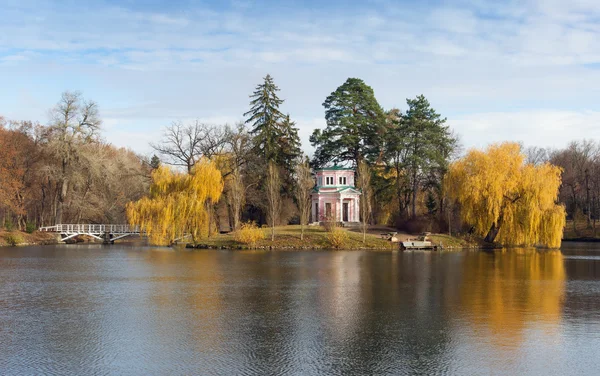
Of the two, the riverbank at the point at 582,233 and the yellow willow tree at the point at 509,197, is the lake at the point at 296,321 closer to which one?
the yellow willow tree at the point at 509,197

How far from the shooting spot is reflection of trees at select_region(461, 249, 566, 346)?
17.5m

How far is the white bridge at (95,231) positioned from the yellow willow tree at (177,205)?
8.18 m

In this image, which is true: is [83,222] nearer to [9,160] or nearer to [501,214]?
[9,160]

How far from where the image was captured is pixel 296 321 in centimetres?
1761

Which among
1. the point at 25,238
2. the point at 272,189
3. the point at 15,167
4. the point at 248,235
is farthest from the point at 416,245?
the point at 15,167

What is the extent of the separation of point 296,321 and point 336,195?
154ft

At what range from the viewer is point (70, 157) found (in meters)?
59.0

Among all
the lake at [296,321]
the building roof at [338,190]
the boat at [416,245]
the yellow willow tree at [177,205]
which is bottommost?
the lake at [296,321]

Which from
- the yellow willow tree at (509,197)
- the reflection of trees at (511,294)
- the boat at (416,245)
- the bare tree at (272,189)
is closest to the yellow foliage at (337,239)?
the boat at (416,245)

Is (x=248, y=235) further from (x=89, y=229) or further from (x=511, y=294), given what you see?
(x=511, y=294)

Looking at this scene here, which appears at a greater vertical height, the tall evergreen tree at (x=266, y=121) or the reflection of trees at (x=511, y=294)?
the tall evergreen tree at (x=266, y=121)

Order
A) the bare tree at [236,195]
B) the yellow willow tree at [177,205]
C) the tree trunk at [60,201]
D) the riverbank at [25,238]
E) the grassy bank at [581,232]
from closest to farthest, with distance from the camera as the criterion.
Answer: the yellow willow tree at [177,205] → the riverbank at [25,238] → the bare tree at [236,195] → the tree trunk at [60,201] → the grassy bank at [581,232]

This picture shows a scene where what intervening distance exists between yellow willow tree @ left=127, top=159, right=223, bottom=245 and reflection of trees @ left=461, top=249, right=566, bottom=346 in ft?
75.0

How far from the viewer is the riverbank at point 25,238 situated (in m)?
Answer: 53.7
